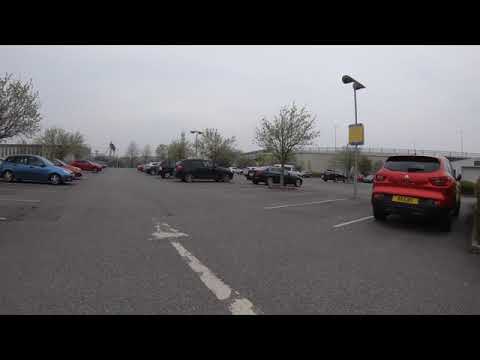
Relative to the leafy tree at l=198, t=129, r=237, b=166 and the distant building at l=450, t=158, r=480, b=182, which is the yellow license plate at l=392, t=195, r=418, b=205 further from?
the distant building at l=450, t=158, r=480, b=182

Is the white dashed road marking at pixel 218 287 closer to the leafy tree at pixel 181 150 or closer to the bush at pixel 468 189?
the bush at pixel 468 189

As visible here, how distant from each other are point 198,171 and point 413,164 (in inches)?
651

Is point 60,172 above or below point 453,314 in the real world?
above

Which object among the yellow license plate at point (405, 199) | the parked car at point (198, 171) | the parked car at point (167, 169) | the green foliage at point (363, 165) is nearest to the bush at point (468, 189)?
the parked car at point (198, 171)

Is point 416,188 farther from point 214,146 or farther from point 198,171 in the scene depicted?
point 214,146

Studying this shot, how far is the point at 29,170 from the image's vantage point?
46.8 feet

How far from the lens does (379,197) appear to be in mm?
6230

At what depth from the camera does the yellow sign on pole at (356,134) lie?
13.5 metres

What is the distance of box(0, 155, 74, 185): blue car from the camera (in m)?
14.2

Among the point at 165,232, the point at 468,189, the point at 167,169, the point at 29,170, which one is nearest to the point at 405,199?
the point at 165,232

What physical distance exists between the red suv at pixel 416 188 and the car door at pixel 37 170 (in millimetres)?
16149
